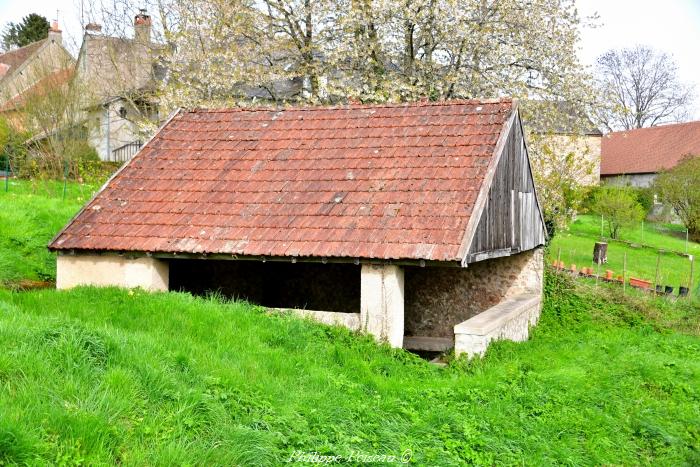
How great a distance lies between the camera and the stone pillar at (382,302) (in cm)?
1009

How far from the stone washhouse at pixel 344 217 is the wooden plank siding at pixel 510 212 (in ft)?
0.13

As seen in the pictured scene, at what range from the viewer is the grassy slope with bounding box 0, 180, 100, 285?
43.2 ft

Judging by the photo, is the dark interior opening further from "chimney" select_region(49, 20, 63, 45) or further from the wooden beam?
"chimney" select_region(49, 20, 63, 45)

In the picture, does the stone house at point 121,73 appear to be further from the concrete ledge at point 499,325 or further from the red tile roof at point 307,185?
the concrete ledge at point 499,325

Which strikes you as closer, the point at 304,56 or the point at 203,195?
the point at 203,195

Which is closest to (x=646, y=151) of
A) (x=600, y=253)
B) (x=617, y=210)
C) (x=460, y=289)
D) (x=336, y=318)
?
(x=617, y=210)

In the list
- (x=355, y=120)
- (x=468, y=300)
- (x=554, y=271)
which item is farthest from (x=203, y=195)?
(x=554, y=271)

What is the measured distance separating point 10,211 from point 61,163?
7.61 meters

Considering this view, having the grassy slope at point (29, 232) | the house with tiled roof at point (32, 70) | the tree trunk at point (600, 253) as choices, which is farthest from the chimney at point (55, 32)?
the tree trunk at point (600, 253)

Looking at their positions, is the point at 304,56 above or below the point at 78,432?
above

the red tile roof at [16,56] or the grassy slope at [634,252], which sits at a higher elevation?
the red tile roof at [16,56]

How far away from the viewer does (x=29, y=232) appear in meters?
14.7

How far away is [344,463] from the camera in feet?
19.2

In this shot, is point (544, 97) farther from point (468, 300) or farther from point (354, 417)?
point (354, 417)
